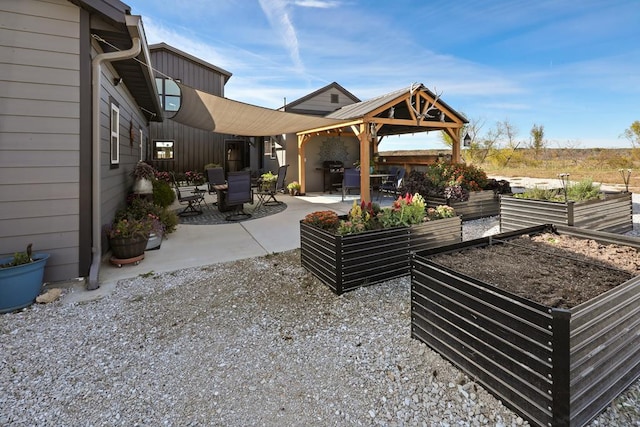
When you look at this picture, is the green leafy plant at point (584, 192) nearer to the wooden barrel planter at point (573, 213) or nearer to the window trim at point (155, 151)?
the wooden barrel planter at point (573, 213)

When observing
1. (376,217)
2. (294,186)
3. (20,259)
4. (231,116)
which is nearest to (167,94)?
(294,186)

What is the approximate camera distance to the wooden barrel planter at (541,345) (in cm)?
143

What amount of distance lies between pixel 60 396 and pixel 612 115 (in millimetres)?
26104

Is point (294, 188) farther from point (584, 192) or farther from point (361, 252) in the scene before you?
point (361, 252)

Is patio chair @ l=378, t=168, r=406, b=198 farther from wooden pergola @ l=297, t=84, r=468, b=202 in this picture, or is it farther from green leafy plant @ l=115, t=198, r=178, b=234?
green leafy plant @ l=115, t=198, r=178, b=234

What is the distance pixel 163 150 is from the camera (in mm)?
12617

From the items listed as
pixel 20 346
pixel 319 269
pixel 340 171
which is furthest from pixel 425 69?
pixel 20 346

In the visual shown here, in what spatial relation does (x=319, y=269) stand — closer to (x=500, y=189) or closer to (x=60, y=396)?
(x=60, y=396)

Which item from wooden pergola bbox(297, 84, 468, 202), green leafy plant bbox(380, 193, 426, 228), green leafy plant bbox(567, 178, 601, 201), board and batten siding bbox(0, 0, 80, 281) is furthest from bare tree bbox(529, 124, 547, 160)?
board and batten siding bbox(0, 0, 80, 281)

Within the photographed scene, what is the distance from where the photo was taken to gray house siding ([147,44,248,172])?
12523mm

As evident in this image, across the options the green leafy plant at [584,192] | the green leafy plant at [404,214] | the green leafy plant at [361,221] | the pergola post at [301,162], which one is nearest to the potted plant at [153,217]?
the green leafy plant at [361,221]

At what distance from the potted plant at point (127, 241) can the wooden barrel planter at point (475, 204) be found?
5.02 m

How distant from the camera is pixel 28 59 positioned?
9.89 ft

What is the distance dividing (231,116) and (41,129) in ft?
11.5
